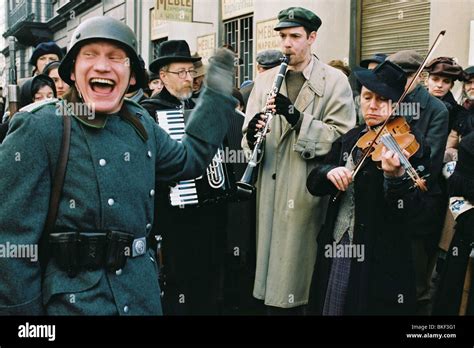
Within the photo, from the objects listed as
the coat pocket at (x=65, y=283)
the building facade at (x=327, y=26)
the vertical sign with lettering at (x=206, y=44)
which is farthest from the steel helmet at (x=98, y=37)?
the vertical sign with lettering at (x=206, y=44)

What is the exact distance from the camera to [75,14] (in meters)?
24.0

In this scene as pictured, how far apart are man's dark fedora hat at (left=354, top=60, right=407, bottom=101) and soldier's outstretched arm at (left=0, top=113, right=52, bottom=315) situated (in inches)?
82.8

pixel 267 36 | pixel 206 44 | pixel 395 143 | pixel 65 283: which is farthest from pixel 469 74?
pixel 206 44

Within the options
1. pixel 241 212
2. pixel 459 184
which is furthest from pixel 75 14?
pixel 459 184

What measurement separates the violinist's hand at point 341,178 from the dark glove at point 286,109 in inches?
23.8

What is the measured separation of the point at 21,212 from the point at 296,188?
7.68 ft

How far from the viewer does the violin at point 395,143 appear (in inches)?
138

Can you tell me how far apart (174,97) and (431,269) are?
89.9 inches

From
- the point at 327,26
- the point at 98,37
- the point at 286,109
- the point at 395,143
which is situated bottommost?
the point at 395,143

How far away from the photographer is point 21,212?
236 centimetres

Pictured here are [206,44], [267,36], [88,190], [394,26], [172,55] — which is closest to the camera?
[88,190]

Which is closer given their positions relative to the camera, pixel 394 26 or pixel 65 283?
pixel 65 283

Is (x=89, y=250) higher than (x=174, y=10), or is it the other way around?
(x=174, y=10)

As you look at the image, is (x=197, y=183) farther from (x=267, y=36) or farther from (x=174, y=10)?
(x=174, y=10)
